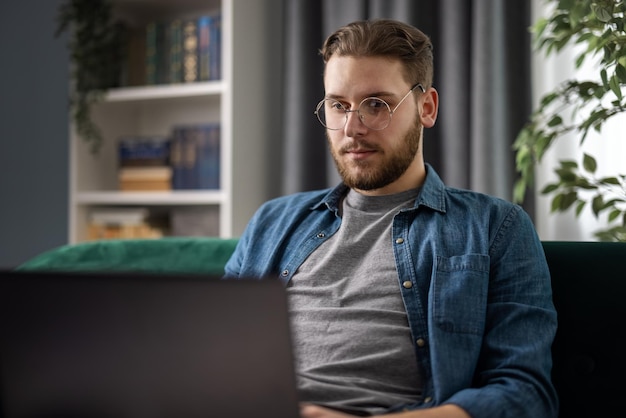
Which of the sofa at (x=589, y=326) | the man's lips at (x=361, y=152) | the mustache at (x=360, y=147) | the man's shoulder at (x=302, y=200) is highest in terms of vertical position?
the mustache at (x=360, y=147)

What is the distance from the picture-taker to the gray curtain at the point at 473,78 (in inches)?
90.1

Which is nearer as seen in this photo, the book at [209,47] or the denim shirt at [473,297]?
the denim shirt at [473,297]

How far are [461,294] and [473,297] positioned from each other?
0.07 ft

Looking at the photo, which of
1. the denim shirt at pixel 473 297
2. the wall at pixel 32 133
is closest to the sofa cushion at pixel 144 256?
the denim shirt at pixel 473 297

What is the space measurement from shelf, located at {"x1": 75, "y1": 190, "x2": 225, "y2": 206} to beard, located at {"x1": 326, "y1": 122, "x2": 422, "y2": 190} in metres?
1.17

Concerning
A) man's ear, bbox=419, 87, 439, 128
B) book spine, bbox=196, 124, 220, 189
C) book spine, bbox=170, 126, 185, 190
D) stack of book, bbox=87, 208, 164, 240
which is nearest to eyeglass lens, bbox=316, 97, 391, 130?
man's ear, bbox=419, 87, 439, 128

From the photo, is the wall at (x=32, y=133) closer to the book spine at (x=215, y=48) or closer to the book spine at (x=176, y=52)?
the book spine at (x=176, y=52)

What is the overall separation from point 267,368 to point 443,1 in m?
1.99

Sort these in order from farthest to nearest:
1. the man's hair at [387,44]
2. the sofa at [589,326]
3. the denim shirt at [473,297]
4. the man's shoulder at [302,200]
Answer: the man's shoulder at [302,200] → the man's hair at [387,44] → the sofa at [589,326] → the denim shirt at [473,297]

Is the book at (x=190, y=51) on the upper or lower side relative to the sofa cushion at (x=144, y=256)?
upper

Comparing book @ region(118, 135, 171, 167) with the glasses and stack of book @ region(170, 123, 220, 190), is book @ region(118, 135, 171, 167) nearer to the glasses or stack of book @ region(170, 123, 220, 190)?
stack of book @ region(170, 123, 220, 190)

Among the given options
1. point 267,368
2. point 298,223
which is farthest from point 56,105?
point 267,368

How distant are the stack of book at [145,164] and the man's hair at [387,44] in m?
1.41

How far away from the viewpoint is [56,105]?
312 centimetres
